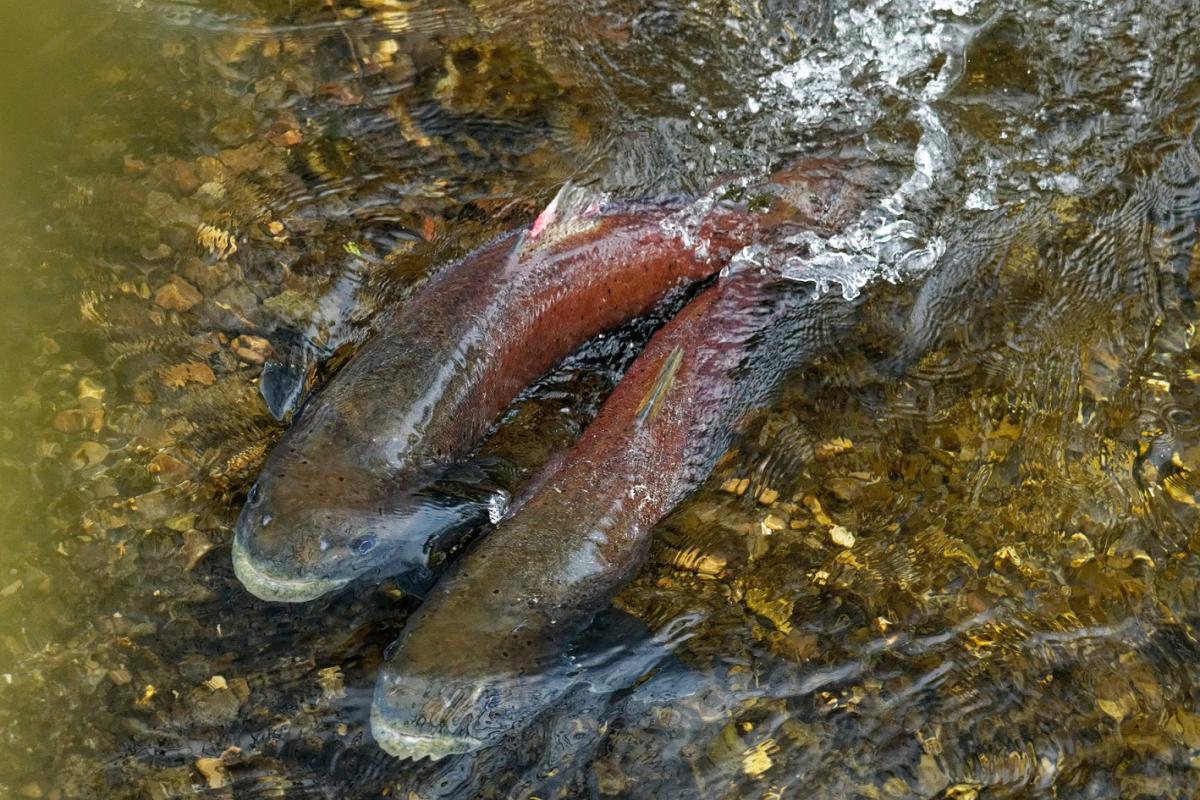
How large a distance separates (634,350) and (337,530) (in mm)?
1848

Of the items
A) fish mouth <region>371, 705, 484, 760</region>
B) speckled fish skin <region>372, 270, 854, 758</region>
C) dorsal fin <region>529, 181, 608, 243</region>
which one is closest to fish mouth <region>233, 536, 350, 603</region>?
speckled fish skin <region>372, 270, 854, 758</region>

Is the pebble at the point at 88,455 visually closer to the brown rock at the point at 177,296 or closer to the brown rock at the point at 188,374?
the brown rock at the point at 188,374

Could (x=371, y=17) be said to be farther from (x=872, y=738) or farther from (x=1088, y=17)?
(x=872, y=738)

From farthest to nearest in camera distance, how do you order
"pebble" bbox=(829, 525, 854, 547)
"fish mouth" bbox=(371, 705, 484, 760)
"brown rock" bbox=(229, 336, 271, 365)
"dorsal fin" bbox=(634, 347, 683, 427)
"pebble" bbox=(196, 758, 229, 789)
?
"brown rock" bbox=(229, 336, 271, 365) < "pebble" bbox=(829, 525, 854, 547) < "dorsal fin" bbox=(634, 347, 683, 427) < "pebble" bbox=(196, 758, 229, 789) < "fish mouth" bbox=(371, 705, 484, 760)

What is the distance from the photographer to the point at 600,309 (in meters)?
5.18

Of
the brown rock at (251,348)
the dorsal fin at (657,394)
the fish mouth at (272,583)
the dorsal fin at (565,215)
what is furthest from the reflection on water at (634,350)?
the dorsal fin at (565,215)

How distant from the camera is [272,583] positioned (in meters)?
4.28

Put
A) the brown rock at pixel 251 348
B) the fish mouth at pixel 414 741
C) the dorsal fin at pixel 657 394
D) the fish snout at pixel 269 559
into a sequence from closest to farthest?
the fish mouth at pixel 414 741 → the fish snout at pixel 269 559 → the dorsal fin at pixel 657 394 → the brown rock at pixel 251 348

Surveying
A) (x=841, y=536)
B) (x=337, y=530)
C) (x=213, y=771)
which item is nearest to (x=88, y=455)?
(x=337, y=530)

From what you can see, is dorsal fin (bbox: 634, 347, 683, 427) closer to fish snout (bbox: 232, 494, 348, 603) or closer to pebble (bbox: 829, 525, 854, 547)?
pebble (bbox: 829, 525, 854, 547)

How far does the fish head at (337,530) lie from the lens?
4.23 meters

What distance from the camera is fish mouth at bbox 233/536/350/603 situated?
4.27 meters

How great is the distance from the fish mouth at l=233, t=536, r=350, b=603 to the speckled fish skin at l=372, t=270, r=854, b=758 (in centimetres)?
52

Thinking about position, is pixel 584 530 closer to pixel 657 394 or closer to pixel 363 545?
pixel 657 394
